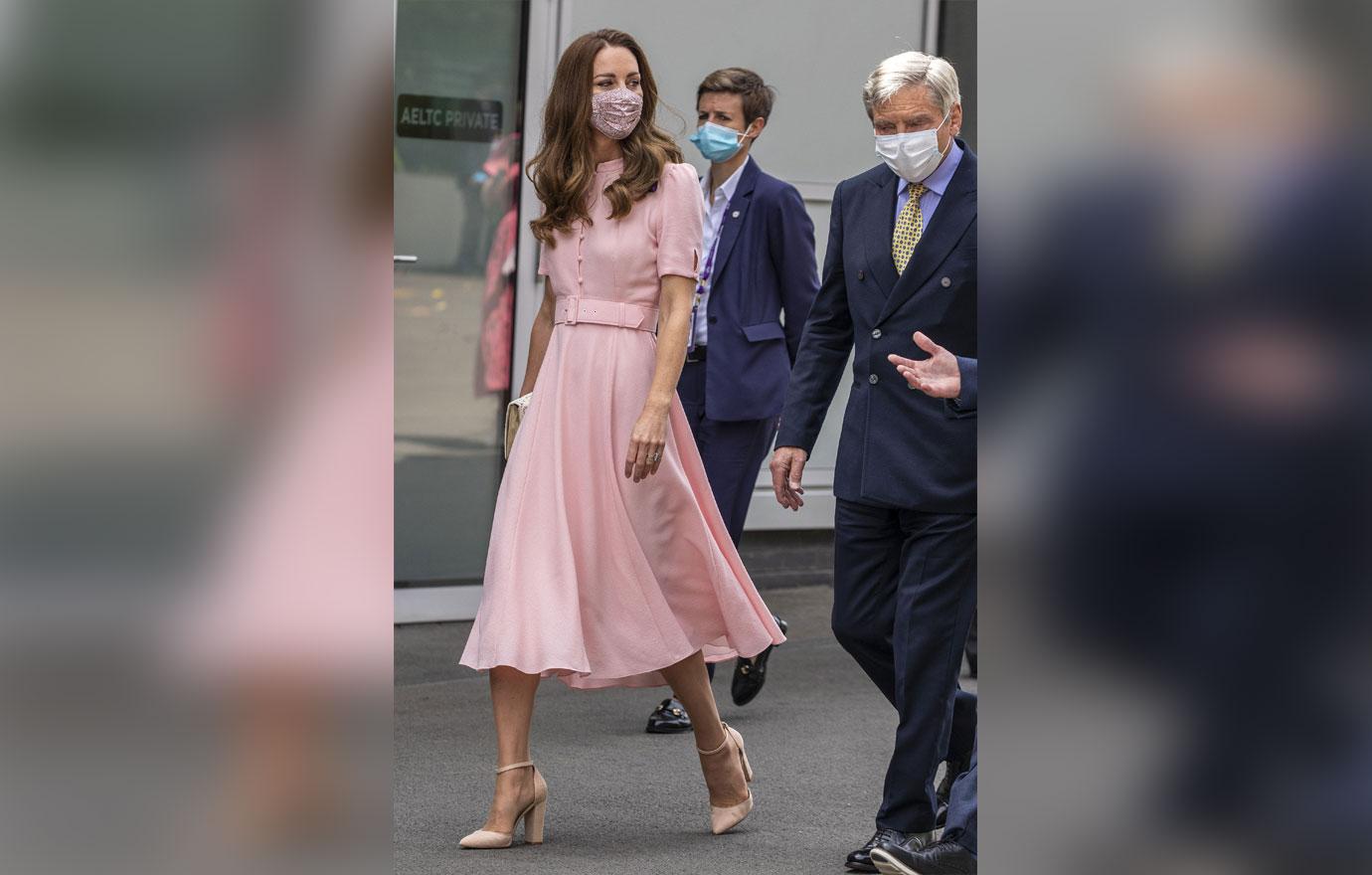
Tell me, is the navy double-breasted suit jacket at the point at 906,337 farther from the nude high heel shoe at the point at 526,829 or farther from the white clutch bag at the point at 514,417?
the nude high heel shoe at the point at 526,829

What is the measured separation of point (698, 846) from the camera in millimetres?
4520

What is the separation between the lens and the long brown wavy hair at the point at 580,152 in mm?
4539

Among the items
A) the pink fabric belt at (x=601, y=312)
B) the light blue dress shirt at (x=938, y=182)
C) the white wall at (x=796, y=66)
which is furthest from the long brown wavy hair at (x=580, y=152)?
the white wall at (x=796, y=66)

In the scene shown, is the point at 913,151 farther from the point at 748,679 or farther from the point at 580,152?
the point at 748,679

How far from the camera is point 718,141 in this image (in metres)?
6.01

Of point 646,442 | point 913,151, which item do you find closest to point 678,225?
point 646,442

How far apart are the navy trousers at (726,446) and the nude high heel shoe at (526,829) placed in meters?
1.62

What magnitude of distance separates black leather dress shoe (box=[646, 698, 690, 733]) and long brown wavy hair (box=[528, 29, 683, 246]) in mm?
1973

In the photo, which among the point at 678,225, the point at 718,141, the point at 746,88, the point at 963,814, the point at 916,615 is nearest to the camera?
the point at 963,814

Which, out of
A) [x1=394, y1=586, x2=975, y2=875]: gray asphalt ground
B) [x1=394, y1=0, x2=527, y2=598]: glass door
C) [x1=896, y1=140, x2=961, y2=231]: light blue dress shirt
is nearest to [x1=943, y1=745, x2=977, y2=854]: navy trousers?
[x1=394, y1=586, x2=975, y2=875]: gray asphalt ground

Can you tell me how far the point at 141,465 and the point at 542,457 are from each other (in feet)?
10.6

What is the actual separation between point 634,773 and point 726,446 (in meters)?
1.16

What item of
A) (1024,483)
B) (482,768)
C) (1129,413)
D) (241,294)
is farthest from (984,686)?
(482,768)

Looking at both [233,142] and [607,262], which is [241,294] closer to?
[233,142]
